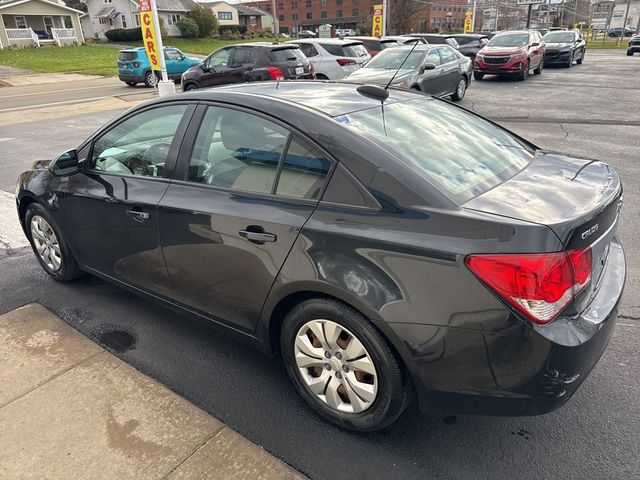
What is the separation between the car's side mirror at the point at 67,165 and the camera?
3459 mm

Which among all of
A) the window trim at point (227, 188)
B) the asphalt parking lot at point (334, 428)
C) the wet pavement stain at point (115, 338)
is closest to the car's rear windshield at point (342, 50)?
the asphalt parking lot at point (334, 428)


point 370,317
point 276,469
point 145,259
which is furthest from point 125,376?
point 370,317

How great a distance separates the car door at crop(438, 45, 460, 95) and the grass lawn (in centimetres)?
2079

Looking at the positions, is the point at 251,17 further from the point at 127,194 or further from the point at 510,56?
the point at 127,194

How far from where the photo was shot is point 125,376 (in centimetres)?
290

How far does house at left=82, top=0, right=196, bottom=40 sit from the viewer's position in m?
56.4

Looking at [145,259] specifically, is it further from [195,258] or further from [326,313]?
[326,313]

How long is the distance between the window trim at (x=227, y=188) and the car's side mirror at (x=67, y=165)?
1045 mm

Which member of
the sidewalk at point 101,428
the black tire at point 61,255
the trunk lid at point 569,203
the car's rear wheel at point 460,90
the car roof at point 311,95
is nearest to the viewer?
the trunk lid at point 569,203

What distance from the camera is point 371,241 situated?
2.09 meters

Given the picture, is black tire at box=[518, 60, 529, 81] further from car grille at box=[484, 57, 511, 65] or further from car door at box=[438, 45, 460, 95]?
car door at box=[438, 45, 460, 95]

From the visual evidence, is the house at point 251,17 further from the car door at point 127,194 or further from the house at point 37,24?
the car door at point 127,194

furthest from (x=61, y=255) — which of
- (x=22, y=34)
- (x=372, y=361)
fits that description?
(x=22, y=34)

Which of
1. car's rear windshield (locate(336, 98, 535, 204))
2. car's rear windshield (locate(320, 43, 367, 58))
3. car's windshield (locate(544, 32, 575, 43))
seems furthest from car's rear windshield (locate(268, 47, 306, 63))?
car's windshield (locate(544, 32, 575, 43))
